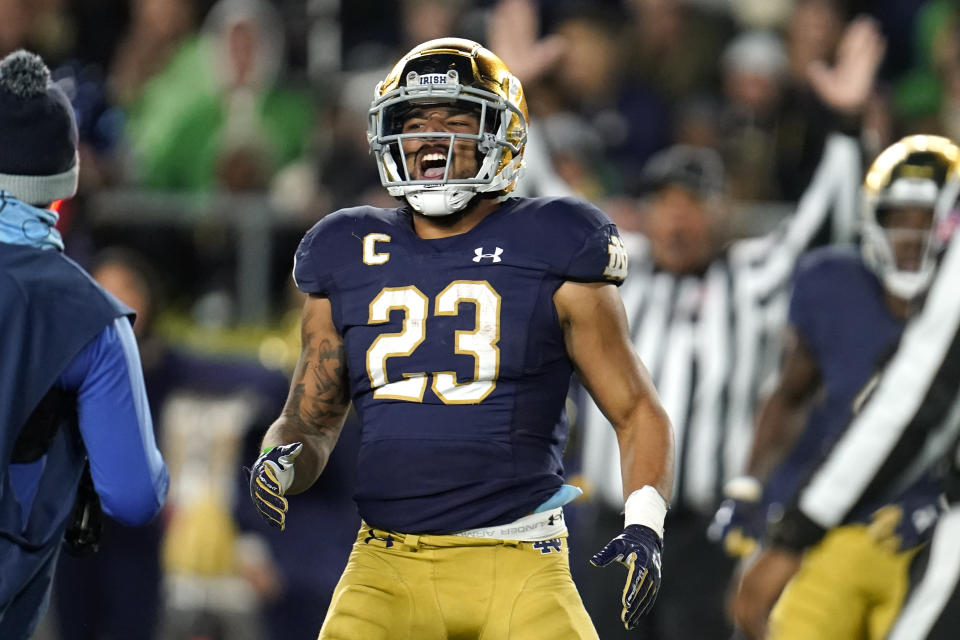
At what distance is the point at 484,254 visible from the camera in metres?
3.02

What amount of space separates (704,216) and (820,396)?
114cm

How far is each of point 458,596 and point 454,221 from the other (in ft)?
2.61

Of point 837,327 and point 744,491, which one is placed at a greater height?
point 837,327

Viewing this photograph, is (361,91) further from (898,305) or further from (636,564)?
(636,564)

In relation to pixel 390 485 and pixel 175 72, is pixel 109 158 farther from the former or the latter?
pixel 390 485

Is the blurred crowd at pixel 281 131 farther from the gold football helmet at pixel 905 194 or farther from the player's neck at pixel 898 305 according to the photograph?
the player's neck at pixel 898 305

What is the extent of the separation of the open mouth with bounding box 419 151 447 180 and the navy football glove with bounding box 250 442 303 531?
63 cm

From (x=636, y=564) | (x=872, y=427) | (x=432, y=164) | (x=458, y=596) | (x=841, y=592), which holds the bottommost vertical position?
(x=841, y=592)

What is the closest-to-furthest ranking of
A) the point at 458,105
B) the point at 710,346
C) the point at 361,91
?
the point at 458,105, the point at 710,346, the point at 361,91

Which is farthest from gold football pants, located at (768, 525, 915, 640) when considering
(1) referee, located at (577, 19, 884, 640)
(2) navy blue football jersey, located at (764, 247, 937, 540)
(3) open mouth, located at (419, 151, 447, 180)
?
(3) open mouth, located at (419, 151, 447, 180)

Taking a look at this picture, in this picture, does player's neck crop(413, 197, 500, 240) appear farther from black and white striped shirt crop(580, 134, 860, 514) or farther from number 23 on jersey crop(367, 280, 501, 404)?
black and white striped shirt crop(580, 134, 860, 514)

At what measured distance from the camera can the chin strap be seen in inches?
121

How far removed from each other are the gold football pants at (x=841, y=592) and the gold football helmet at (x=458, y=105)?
1479 mm

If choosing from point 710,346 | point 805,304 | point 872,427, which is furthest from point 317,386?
point 710,346
